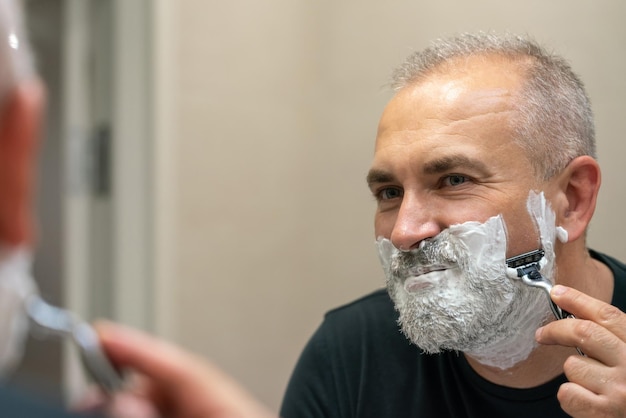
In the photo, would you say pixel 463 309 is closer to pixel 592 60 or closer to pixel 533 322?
pixel 533 322

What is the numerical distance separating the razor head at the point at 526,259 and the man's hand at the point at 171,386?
0.65 metres

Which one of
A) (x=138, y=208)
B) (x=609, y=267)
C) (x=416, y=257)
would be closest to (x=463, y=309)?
(x=416, y=257)

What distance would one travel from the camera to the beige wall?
131cm

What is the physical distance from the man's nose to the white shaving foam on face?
0.04ft

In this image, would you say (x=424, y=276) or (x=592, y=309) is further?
(x=424, y=276)

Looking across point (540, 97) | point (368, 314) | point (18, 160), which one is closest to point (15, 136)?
point (18, 160)

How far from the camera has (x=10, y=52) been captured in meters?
0.26

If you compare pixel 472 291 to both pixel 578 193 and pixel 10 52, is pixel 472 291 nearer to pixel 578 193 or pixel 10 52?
pixel 578 193

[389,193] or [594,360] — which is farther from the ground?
[389,193]

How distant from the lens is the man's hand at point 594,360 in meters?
0.72

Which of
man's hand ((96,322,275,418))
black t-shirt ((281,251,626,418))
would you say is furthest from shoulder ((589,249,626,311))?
man's hand ((96,322,275,418))

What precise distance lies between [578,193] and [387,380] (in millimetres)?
392

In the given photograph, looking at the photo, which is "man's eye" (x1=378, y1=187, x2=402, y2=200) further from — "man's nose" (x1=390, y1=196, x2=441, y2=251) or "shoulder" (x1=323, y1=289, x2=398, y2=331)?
"shoulder" (x1=323, y1=289, x2=398, y2=331)

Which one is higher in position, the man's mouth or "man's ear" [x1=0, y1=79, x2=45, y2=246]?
"man's ear" [x1=0, y1=79, x2=45, y2=246]
